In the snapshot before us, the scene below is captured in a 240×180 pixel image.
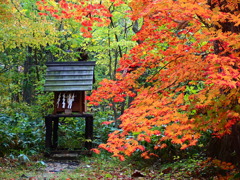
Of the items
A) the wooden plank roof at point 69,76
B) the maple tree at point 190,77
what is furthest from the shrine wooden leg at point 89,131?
the maple tree at point 190,77

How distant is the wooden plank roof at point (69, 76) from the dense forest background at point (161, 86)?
1.01m

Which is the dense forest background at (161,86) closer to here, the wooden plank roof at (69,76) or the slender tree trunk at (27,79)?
the slender tree trunk at (27,79)

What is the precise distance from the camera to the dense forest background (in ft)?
11.4

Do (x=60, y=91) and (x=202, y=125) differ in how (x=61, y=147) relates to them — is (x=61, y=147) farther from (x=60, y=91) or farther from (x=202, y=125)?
(x=202, y=125)

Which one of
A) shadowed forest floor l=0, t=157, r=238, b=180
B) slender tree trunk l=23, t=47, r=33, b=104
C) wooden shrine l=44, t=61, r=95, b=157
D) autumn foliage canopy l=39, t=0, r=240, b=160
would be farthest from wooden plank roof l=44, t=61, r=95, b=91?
slender tree trunk l=23, t=47, r=33, b=104

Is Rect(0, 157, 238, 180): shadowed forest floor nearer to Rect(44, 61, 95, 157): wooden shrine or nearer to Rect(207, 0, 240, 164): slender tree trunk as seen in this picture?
Rect(207, 0, 240, 164): slender tree trunk

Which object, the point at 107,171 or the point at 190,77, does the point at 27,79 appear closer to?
the point at 107,171

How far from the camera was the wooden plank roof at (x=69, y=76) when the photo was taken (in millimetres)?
7999

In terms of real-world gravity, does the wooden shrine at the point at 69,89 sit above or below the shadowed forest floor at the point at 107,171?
above

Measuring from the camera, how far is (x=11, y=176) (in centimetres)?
579

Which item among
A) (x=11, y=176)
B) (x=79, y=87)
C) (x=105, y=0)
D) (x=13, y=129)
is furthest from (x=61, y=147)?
(x=105, y=0)

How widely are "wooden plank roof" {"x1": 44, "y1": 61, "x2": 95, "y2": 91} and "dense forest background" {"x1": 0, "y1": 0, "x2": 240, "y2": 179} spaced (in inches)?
39.6

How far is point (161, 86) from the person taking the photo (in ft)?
14.1

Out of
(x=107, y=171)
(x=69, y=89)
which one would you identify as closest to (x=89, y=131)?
(x=69, y=89)
